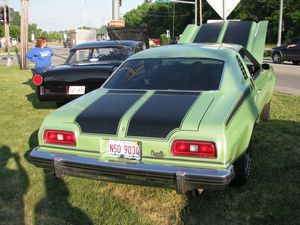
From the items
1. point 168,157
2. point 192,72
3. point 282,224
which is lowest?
point 282,224

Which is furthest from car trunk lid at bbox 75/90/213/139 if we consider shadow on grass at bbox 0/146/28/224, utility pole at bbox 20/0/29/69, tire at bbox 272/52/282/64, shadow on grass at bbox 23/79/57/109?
tire at bbox 272/52/282/64

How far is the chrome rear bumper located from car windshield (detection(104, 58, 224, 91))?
1160 millimetres

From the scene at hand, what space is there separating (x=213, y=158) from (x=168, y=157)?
14.9 inches

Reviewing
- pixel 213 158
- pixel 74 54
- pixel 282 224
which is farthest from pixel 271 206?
pixel 74 54

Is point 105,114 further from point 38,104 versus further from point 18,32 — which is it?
point 18,32

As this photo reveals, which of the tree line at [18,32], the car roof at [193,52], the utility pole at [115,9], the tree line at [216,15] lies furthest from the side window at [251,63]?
the tree line at [18,32]

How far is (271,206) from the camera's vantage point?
3943 mm

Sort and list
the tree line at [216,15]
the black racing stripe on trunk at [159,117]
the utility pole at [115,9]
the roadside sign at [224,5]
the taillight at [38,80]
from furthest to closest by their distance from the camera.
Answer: the tree line at [216,15] → the utility pole at [115,9] → the roadside sign at [224,5] → the taillight at [38,80] → the black racing stripe on trunk at [159,117]

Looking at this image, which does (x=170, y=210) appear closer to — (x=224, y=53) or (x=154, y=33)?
(x=224, y=53)

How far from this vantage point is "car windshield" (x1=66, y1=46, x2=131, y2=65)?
8.70 metres

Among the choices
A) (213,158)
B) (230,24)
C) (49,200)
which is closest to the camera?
(213,158)

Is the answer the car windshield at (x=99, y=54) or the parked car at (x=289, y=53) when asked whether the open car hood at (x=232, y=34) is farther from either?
the parked car at (x=289, y=53)

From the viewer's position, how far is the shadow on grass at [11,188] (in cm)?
394

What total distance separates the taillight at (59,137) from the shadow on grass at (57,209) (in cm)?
63
